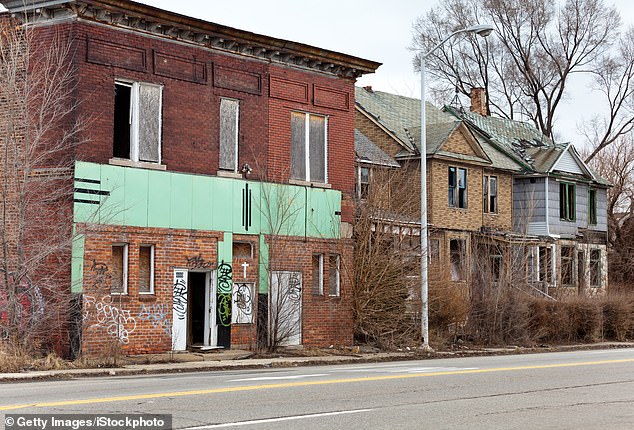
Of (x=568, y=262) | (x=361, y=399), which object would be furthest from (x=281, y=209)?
(x=568, y=262)

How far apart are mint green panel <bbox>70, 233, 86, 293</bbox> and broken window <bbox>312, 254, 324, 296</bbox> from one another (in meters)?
8.21

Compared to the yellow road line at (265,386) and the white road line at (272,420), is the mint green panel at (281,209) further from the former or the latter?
the white road line at (272,420)

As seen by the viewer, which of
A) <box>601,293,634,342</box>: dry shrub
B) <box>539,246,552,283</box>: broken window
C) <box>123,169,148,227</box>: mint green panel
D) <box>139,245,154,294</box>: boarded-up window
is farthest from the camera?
<box>539,246,552,283</box>: broken window

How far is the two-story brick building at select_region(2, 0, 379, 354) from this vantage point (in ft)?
73.4

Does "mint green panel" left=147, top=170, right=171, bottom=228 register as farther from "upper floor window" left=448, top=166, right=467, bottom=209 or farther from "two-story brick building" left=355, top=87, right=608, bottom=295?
"upper floor window" left=448, top=166, right=467, bottom=209

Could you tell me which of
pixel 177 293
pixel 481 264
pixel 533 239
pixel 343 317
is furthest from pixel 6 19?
pixel 533 239

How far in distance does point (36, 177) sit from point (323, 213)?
8977mm

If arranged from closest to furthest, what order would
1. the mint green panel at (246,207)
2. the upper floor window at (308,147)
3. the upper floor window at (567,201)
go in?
the mint green panel at (246,207), the upper floor window at (308,147), the upper floor window at (567,201)

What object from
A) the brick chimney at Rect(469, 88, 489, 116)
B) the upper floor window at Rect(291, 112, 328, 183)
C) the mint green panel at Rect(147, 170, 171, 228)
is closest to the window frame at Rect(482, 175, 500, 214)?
the brick chimney at Rect(469, 88, 489, 116)

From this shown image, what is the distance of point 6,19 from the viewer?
22.9 meters

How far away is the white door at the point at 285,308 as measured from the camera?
2581 centimetres

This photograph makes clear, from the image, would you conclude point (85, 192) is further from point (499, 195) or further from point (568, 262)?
point (568, 262)

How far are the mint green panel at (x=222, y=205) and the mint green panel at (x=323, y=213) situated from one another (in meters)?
2.92

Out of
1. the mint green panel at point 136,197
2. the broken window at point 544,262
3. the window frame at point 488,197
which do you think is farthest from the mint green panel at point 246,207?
the broken window at point 544,262
